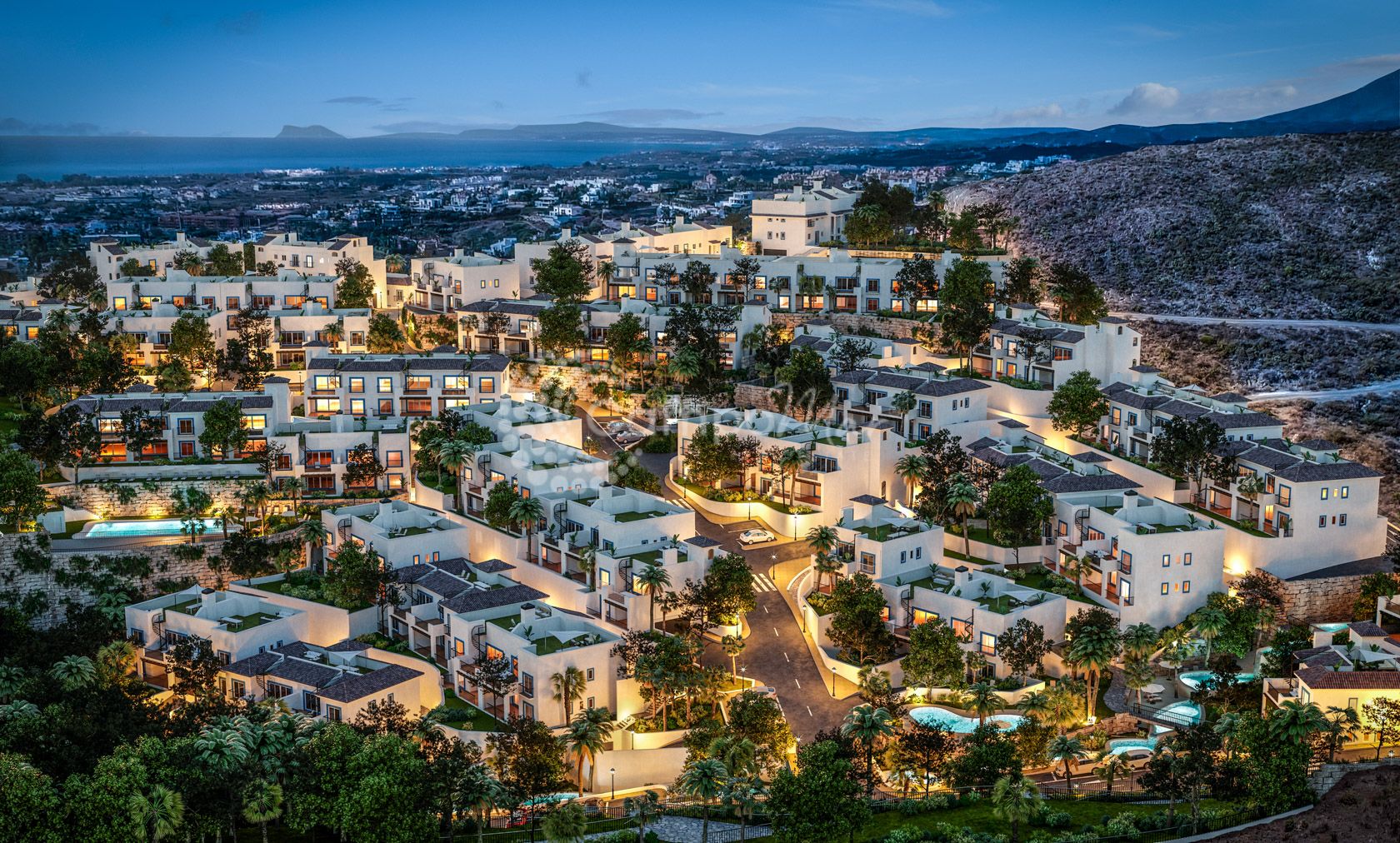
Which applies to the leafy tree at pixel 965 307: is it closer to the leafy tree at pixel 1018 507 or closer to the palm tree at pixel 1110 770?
the leafy tree at pixel 1018 507

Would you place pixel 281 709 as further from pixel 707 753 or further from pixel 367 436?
pixel 367 436

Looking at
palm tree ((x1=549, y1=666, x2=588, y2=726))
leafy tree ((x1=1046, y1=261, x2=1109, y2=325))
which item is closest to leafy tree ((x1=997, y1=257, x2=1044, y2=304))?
leafy tree ((x1=1046, y1=261, x2=1109, y2=325))

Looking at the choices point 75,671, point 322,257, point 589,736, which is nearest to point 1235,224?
point 322,257

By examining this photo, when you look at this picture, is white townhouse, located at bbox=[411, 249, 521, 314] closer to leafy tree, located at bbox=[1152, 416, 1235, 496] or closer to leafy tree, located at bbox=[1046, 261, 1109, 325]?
leafy tree, located at bbox=[1046, 261, 1109, 325]

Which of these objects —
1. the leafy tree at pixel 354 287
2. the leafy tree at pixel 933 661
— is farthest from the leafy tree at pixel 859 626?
the leafy tree at pixel 354 287

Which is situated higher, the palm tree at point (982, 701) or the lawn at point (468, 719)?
the palm tree at point (982, 701)

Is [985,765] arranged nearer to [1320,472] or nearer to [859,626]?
[859,626]
